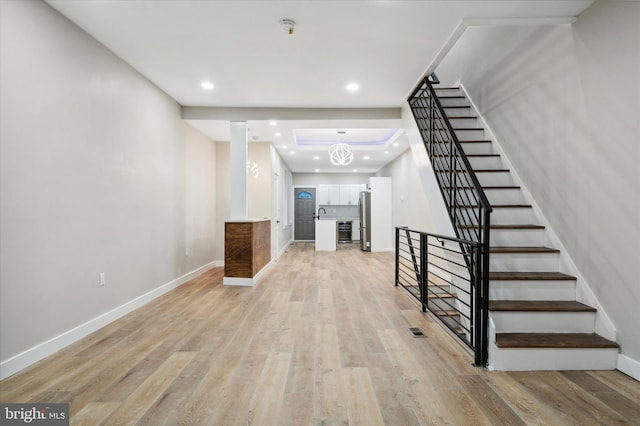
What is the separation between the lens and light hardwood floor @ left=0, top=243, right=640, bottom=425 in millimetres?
1730

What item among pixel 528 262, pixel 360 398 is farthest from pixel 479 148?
pixel 360 398

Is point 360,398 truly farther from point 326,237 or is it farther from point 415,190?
point 326,237

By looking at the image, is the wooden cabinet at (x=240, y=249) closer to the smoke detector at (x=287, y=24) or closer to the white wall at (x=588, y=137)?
the smoke detector at (x=287, y=24)

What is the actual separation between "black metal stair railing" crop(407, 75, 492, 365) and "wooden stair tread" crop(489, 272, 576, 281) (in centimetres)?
28

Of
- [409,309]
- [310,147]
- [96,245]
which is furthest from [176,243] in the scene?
[310,147]

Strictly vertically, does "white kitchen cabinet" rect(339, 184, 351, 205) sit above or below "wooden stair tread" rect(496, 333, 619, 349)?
above

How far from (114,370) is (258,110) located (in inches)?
159

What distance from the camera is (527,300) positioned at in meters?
2.64

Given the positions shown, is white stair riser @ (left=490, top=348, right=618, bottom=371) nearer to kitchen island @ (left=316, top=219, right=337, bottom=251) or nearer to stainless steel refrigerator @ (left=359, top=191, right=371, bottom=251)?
stainless steel refrigerator @ (left=359, top=191, right=371, bottom=251)

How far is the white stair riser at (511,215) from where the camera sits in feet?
10.5

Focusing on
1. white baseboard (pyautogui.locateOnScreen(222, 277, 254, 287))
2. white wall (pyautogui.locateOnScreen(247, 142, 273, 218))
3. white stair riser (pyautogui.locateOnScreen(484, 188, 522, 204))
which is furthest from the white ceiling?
white baseboard (pyautogui.locateOnScreen(222, 277, 254, 287))

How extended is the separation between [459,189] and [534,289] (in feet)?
3.74

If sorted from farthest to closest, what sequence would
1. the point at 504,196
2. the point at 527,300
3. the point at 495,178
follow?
the point at 495,178, the point at 504,196, the point at 527,300

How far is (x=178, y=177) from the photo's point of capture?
195 inches
